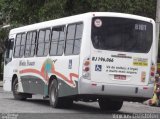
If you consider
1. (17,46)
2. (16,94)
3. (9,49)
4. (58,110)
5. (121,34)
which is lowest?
(58,110)

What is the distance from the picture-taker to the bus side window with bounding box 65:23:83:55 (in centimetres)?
1855

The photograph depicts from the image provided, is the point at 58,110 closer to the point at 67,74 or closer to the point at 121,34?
the point at 67,74

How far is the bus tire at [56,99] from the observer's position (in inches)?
775

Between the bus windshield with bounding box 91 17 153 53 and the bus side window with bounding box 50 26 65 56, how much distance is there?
6.29 ft

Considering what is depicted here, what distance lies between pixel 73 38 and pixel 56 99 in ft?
7.12

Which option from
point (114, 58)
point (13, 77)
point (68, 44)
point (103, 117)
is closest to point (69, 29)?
point (68, 44)

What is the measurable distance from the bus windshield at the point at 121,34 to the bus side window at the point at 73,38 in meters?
0.56

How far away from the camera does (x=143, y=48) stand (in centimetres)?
1889

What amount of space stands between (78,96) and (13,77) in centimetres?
757

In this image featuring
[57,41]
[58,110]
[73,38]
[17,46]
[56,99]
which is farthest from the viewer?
[17,46]

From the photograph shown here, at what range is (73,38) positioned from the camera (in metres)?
19.0

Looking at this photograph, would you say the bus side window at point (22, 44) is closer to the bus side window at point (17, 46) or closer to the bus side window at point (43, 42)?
the bus side window at point (17, 46)

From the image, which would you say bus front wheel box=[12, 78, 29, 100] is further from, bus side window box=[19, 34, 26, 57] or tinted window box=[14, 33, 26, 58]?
bus side window box=[19, 34, 26, 57]

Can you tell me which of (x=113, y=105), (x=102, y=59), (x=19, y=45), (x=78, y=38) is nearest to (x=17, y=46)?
(x=19, y=45)
